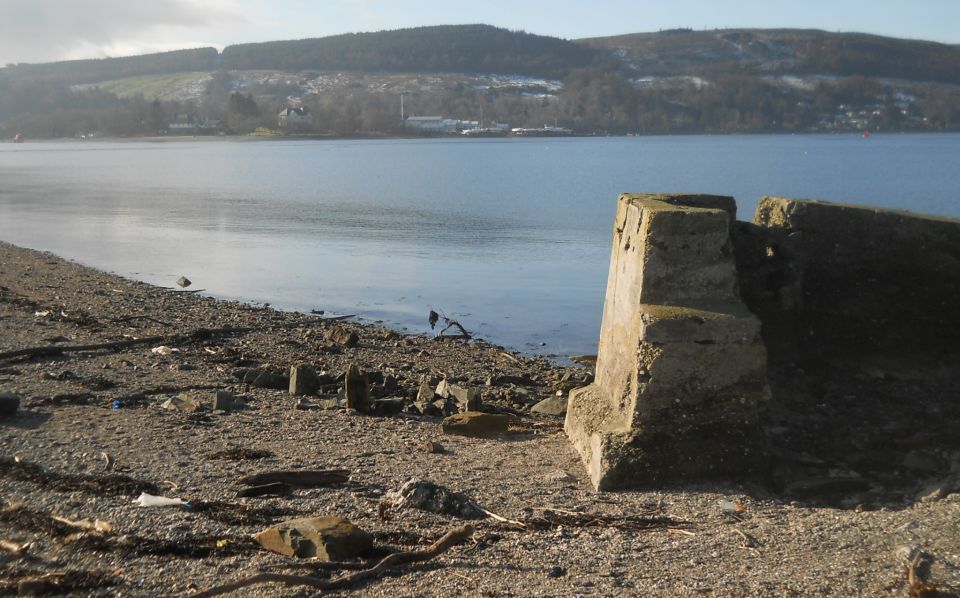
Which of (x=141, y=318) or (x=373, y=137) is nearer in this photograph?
(x=141, y=318)

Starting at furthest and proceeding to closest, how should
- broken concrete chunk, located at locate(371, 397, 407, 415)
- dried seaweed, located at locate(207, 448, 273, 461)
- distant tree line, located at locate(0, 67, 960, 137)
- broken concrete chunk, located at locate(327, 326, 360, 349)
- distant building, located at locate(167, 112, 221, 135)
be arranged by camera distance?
distant tree line, located at locate(0, 67, 960, 137)
distant building, located at locate(167, 112, 221, 135)
broken concrete chunk, located at locate(327, 326, 360, 349)
broken concrete chunk, located at locate(371, 397, 407, 415)
dried seaweed, located at locate(207, 448, 273, 461)

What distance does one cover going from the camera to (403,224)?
30.1 metres

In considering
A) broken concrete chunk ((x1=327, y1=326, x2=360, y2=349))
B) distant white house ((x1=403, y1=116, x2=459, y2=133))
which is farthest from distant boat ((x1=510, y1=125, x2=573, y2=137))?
broken concrete chunk ((x1=327, y1=326, x2=360, y2=349))

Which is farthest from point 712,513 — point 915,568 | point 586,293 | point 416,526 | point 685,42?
point 685,42

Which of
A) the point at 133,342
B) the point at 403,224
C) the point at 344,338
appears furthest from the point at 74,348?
the point at 403,224

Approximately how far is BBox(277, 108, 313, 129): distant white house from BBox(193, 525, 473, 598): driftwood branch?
12800 centimetres

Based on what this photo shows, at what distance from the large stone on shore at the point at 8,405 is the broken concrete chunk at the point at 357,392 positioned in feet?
7.57

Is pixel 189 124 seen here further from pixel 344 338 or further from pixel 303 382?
pixel 303 382

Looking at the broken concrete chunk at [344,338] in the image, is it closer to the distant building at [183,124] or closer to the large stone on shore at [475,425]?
the large stone on shore at [475,425]

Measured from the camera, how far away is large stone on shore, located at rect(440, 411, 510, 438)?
691cm

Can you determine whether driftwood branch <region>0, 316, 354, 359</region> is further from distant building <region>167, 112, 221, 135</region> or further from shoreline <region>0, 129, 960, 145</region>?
distant building <region>167, 112, 221, 135</region>

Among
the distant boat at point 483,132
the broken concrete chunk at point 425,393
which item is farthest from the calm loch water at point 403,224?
the distant boat at point 483,132

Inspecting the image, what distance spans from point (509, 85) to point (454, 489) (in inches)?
6041

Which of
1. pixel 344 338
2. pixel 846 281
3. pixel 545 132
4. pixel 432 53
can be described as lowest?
pixel 344 338
